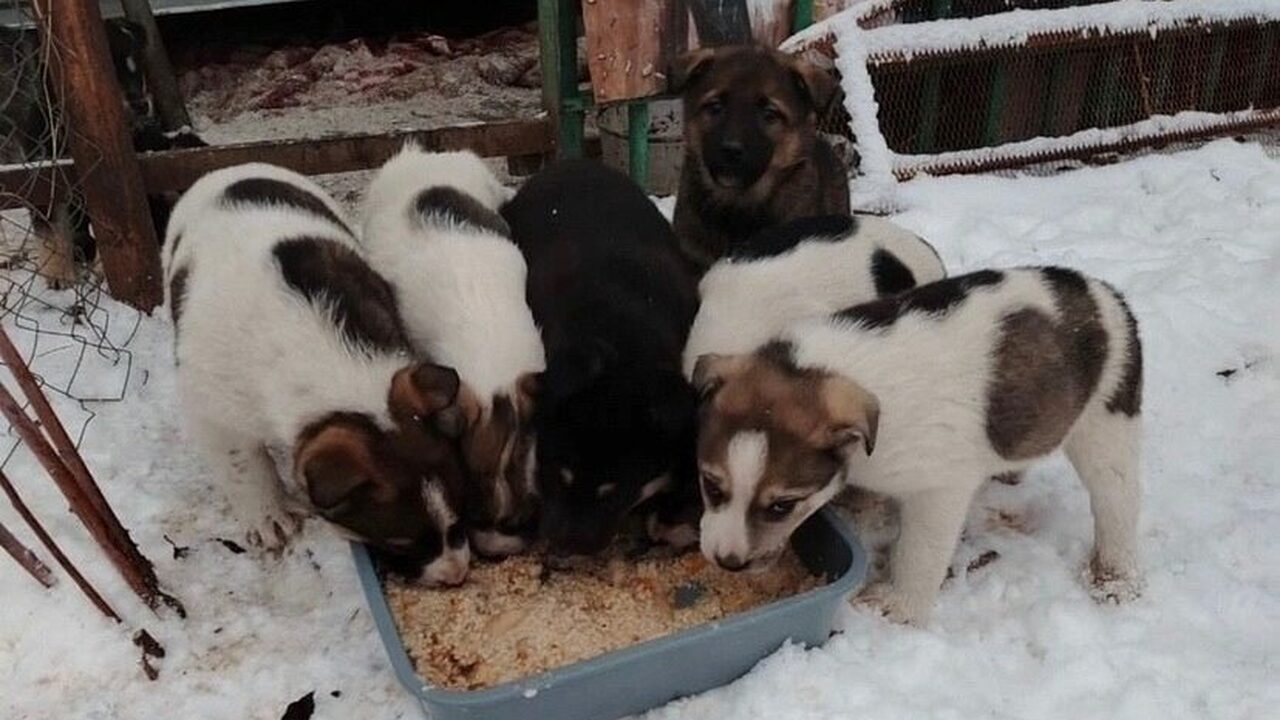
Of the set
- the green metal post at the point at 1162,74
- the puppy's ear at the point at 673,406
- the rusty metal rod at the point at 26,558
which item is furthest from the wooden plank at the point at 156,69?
the green metal post at the point at 1162,74

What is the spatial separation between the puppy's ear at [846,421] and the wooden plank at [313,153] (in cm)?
369

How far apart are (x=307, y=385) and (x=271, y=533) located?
86cm

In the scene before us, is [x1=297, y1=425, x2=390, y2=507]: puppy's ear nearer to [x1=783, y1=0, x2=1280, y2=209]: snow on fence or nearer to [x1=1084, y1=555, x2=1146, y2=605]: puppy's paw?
[x1=1084, y1=555, x2=1146, y2=605]: puppy's paw

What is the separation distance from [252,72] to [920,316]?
7.41 metres

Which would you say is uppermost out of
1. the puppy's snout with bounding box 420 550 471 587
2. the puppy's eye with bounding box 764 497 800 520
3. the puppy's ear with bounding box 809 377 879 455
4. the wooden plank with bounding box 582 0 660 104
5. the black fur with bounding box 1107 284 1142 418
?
the wooden plank with bounding box 582 0 660 104

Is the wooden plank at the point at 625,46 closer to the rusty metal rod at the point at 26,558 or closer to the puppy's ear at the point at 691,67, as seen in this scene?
the puppy's ear at the point at 691,67

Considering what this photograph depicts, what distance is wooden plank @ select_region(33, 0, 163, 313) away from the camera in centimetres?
571

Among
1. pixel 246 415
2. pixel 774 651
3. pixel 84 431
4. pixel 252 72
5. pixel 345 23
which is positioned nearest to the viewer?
pixel 774 651

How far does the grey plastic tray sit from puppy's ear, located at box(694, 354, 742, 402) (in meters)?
0.70

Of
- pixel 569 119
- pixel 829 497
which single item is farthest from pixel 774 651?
pixel 569 119

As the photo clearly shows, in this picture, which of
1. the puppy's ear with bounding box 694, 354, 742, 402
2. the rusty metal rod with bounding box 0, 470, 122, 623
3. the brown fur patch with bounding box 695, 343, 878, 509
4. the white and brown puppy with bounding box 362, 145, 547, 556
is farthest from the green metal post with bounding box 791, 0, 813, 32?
the rusty metal rod with bounding box 0, 470, 122, 623

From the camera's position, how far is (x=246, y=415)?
4152 mm

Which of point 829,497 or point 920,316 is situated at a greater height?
point 920,316

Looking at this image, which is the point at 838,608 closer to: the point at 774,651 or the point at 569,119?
the point at 774,651
